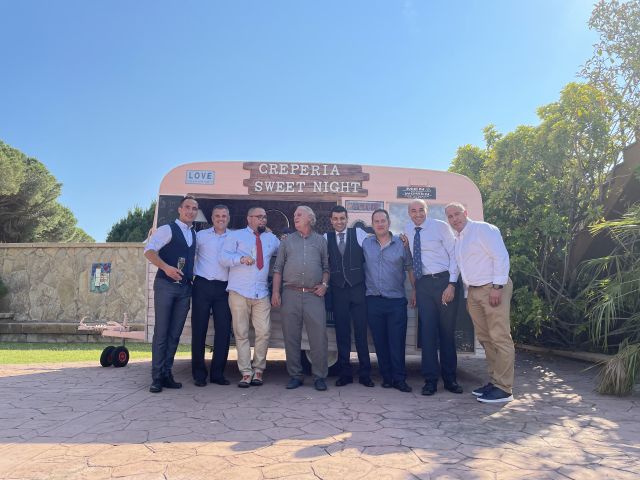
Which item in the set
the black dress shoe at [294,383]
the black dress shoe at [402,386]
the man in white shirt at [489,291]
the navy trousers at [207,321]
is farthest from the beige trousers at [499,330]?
the navy trousers at [207,321]

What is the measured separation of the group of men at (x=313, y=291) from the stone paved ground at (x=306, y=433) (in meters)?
0.30

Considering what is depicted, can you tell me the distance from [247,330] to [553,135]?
5.06 meters

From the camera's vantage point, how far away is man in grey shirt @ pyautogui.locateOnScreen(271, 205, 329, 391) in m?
5.06

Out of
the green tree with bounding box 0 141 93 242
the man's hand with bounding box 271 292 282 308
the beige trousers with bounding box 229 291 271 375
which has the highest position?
the green tree with bounding box 0 141 93 242

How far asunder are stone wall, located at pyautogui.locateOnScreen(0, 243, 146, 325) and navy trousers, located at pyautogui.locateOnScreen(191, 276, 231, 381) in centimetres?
914

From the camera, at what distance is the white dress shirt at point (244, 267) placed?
509 centimetres

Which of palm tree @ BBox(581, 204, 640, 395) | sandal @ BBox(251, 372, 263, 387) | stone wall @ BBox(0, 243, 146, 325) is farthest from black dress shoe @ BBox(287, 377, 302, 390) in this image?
stone wall @ BBox(0, 243, 146, 325)

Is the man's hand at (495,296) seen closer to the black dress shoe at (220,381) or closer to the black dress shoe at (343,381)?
the black dress shoe at (343,381)

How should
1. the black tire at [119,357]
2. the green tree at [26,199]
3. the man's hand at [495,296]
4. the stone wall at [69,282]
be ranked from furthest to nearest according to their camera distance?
the green tree at [26,199]
the stone wall at [69,282]
the black tire at [119,357]
the man's hand at [495,296]

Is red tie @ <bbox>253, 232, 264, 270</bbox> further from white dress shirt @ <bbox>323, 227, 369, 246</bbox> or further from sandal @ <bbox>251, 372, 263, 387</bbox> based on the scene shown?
sandal @ <bbox>251, 372, 263, 387</bbox>

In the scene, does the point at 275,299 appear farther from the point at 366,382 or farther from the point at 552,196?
the point at 552,196

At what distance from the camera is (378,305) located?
5105 millimetres

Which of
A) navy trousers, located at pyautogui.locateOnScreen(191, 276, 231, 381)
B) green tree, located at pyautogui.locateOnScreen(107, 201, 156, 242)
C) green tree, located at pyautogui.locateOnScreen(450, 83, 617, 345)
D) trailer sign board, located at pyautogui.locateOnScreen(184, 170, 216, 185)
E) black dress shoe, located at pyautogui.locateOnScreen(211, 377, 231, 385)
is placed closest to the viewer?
navy trousers, located at pyautogui.locateOnScreen(191, 276, 231, 381)

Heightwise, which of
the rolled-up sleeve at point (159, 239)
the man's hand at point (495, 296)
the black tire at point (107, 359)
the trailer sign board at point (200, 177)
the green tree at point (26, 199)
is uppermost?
the green tree at point (26, 199)
